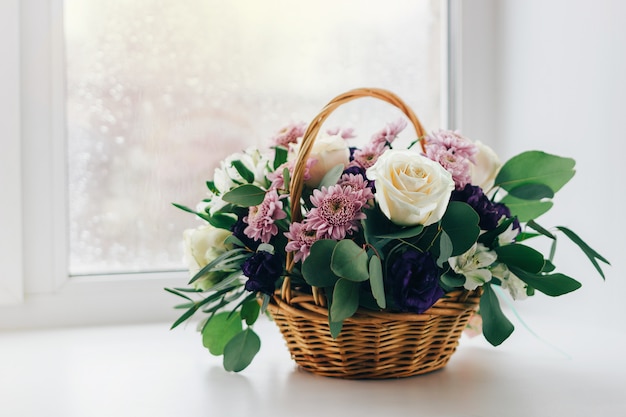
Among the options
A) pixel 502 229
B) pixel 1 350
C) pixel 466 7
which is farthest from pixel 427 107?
pixel 1 350

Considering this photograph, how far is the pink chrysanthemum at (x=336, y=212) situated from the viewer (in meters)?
0.72

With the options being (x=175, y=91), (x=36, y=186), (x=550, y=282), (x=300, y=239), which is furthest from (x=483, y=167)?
(x=36, y=186)

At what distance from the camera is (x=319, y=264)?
711mm

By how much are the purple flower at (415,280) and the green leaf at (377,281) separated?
27 mm

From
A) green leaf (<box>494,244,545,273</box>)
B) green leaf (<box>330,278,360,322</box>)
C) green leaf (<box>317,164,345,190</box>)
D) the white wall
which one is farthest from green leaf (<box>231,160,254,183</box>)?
the white wall

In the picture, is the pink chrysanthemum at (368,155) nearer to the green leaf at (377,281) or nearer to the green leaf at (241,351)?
the green leaf at (377,281)

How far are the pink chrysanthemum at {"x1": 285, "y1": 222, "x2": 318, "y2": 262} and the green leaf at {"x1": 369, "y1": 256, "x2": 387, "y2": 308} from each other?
77 millimetres

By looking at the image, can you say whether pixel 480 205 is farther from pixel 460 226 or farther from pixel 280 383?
pixel 280 383

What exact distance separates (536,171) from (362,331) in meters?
0.33

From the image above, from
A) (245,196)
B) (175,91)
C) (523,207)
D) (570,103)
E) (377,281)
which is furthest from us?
(175,91)

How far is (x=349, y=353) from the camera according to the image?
0.79 metres

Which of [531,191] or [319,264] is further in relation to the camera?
[531,191]

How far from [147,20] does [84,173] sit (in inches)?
12.3

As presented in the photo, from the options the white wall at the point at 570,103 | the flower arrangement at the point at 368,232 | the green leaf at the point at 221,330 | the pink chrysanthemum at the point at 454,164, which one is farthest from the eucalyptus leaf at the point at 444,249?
the white wall at the point at 570,103
